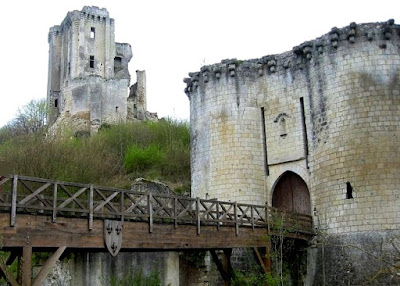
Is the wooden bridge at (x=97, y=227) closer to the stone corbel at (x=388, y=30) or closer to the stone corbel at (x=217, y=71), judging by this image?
the stone corbel at (x=217, y=71)

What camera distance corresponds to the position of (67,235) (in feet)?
39.4

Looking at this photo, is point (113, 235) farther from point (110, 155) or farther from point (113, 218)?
point (110, 155)

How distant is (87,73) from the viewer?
59312mm

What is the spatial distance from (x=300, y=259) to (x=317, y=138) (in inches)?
180

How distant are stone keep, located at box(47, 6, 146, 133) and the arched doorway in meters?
32.3

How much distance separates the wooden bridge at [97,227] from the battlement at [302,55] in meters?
6.93

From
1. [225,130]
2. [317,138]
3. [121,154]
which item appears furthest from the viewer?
[121,154]

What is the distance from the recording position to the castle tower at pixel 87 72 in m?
54.5

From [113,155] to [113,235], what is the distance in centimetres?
1939

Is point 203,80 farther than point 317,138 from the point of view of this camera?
Yes

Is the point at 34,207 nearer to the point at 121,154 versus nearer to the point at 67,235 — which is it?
the point at 67,235

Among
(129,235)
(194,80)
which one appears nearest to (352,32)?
(194,80)

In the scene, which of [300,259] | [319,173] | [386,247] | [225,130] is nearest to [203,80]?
[225,130]

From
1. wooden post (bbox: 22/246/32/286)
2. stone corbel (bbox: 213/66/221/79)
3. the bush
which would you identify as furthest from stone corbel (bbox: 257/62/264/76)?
wooden post (bbox: 22/246/32/286)
